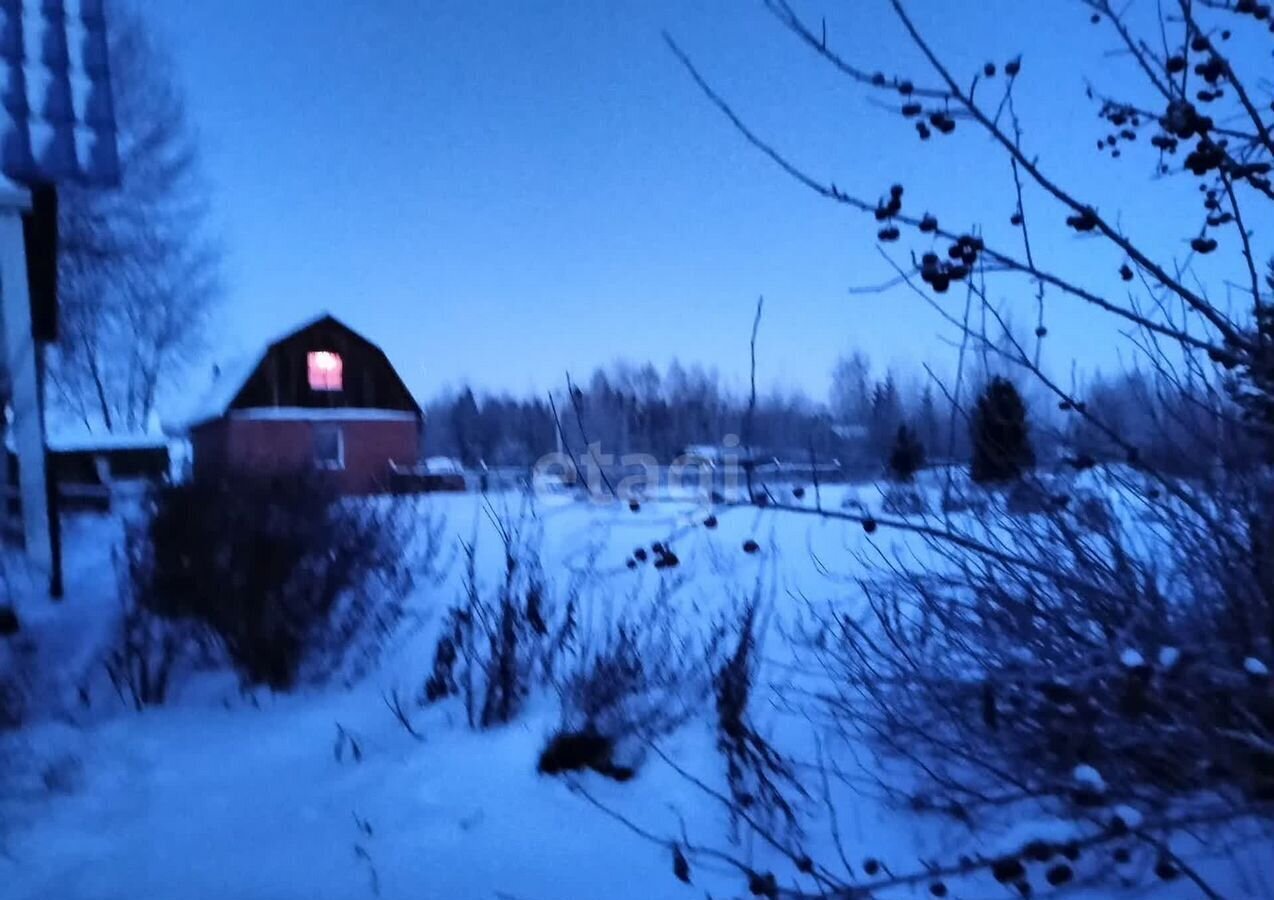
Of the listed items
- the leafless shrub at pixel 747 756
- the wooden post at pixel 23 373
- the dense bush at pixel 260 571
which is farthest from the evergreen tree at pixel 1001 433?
the wooden post at pixel 23 373

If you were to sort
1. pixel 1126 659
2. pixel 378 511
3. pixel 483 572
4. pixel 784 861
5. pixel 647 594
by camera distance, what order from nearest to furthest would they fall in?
pixel 1126 659
pixel 784 861
pixel 647 594
pixel 378 511
pixel 483 572

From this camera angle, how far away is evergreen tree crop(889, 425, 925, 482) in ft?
12.0

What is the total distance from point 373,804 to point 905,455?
2.84 m

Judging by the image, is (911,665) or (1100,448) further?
(911,665)

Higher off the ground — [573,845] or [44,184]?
[44,184]

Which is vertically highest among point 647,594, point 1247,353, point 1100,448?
point 1247,353

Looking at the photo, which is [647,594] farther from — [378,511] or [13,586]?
[13,586]

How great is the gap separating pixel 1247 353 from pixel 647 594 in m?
5.12

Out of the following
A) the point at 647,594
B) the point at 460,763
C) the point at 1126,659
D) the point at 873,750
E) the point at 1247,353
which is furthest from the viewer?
the point at 647,594

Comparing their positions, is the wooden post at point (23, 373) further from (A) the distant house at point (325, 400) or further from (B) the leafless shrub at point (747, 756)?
(A) the distant house at point (325, 400)

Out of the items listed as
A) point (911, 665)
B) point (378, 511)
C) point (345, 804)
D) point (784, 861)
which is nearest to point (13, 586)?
point (378, 511)

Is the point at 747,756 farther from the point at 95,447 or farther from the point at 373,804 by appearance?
the point at 95,447

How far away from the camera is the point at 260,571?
6.44 m

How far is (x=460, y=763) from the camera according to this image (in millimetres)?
5051
